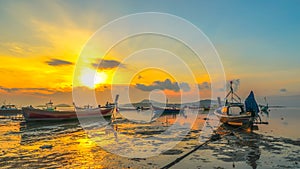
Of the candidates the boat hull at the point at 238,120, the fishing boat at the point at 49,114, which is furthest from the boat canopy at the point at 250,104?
the fishing boat at the point at 49,114

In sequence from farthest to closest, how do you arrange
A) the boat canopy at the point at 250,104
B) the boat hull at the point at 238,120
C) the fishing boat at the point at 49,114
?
the fishing boat at the point at 49,114
the boat canopy at the point at 250,104
the boat hull at the point at 238,120

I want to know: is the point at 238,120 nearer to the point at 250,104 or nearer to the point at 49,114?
the point at 250,104

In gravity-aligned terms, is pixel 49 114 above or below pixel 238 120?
above

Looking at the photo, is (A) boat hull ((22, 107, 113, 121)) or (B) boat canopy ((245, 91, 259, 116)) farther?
(A) boat hull ((22, 107, 113, 121))

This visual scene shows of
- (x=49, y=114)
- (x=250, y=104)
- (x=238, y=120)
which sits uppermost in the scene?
(x=250, y=104)

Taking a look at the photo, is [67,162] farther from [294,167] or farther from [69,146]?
[294,167]

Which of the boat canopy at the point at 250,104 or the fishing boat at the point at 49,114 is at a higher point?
the boat canopy at the point at 250,104

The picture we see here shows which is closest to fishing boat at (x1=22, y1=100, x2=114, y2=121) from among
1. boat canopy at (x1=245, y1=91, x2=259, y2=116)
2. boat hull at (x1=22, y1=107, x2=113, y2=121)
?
boat hull at (x1=22, y1=107, x2=113, y2=121)

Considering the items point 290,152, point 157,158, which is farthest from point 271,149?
point 157,158

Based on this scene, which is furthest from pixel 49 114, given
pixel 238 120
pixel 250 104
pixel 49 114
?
pixel 250 104

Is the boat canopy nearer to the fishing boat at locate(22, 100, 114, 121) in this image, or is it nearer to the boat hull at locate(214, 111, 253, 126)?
the boat hull at locate(214, 111, 253, 126)

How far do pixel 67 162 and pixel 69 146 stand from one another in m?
5.88

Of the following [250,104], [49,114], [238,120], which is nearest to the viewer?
[238,120]

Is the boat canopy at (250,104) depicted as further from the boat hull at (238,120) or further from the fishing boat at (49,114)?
the fishing boat at (49,114)
